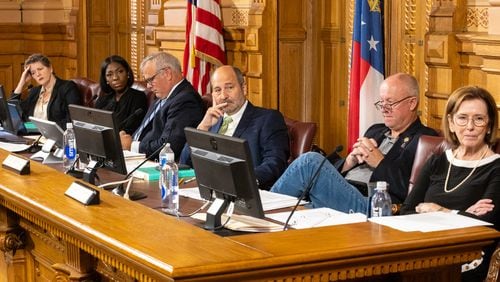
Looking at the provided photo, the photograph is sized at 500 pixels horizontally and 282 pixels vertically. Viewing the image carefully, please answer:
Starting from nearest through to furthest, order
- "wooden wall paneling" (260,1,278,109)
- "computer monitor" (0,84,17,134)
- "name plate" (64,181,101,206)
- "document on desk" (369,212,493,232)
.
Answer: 1. "document on desk" (369,212,493,232)
2. "name plate" (64,181,101,206)
3. "computer monitor" (0,84,17,134)
4. "wooden wall paneling" (260,1,278,109)

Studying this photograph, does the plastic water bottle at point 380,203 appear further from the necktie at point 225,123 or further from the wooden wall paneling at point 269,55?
the wooden wall paneling at point 269,55

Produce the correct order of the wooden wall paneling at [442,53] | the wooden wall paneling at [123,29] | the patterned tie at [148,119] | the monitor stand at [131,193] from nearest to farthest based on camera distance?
1. the monitor stand at [131,193]
2. the wooden wall paneling at [442,53]
3. the patterned tie at [148,119]
4. the wooden wall paneling at [123,29]

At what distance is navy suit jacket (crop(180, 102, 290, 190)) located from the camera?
516 cm

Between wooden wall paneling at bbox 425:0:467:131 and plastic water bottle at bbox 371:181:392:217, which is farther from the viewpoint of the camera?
wooden wall paneling at bbox 425:0:467:131

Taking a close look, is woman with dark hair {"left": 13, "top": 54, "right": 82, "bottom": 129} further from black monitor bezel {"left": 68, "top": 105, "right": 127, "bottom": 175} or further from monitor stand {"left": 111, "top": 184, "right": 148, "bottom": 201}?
monitor stand {"left": 111, "top": 184, "right": 148, "bottom": 201}

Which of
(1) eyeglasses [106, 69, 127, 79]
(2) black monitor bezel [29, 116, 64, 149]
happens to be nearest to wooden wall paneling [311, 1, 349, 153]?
(1) eyeglasses [106, 69, 127, 79]

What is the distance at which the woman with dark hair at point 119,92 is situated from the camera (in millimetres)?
7277

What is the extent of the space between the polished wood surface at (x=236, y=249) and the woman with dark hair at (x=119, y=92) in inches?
135

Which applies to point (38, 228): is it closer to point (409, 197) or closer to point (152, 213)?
point (152, 213)

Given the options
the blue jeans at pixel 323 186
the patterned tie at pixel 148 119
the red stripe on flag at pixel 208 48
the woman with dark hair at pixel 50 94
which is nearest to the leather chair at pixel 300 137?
the blue jeans at pixel 323 186

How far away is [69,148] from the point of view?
5.28 m

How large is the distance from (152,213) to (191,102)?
2.72 metres

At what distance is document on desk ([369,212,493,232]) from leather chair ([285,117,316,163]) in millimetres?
1965

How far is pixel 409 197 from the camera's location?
13.9ft
